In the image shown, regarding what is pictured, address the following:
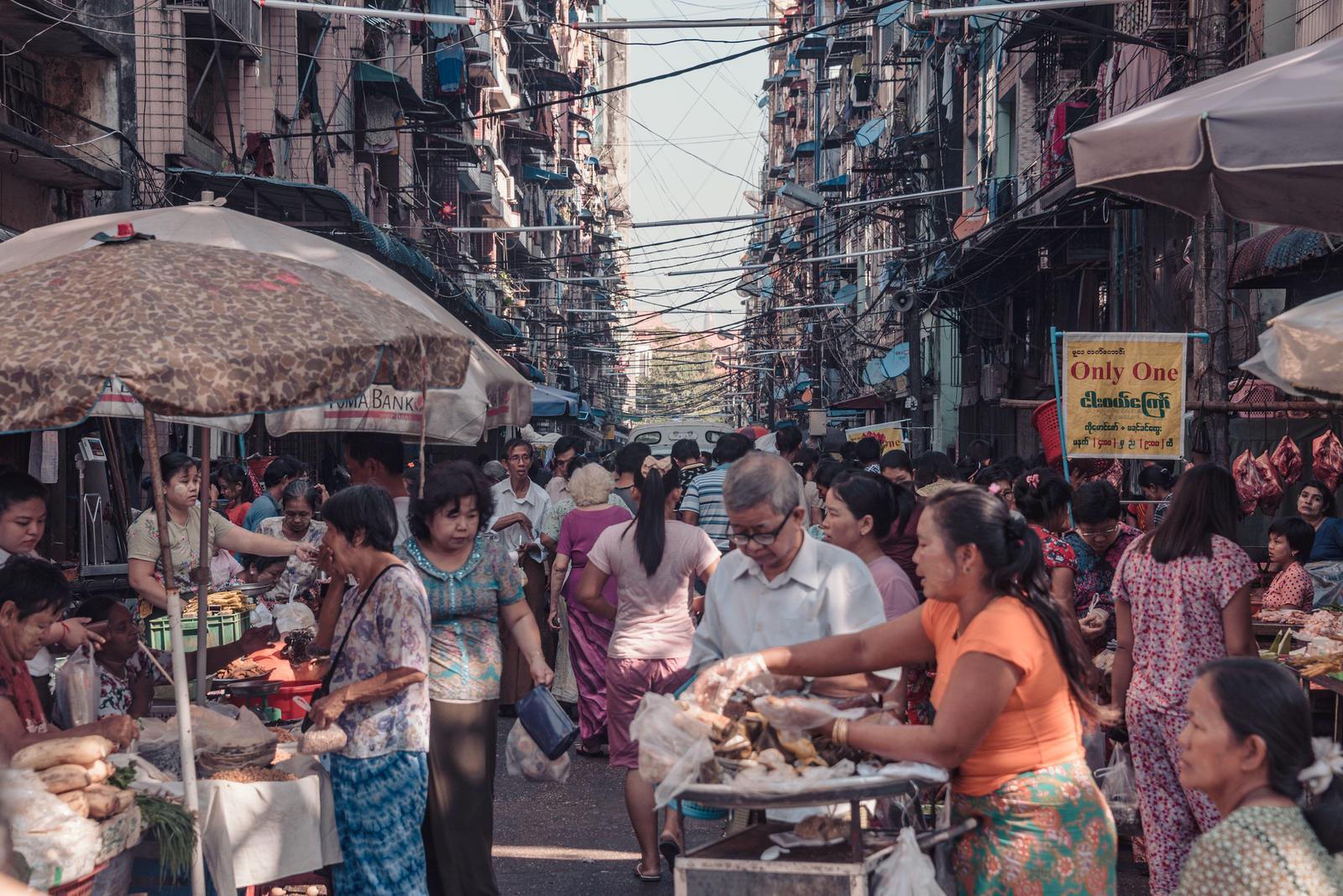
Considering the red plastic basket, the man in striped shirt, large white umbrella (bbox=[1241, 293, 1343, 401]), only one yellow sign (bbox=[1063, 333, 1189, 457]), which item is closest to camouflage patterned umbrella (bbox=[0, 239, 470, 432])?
large white umbrella (bbox=[1241, 293, 1343, 401])

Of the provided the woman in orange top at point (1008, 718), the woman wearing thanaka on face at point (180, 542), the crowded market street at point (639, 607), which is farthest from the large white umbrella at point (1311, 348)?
the woman wearing thanaka on face at point (180, 542)

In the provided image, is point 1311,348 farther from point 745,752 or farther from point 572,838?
point 572,838

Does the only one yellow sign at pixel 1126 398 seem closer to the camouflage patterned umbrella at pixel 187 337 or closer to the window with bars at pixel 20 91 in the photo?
the camouflage patterned umbrella at pixel 187 337

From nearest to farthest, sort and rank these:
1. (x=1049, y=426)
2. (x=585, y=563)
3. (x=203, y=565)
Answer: (x=203, y=565), (x=585, y=563), (x=1049, y=426)

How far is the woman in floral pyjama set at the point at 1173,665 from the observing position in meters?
4.97

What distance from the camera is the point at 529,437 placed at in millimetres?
33344

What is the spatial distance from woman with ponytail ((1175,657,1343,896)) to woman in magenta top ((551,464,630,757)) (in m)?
5.76

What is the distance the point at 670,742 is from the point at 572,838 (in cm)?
400

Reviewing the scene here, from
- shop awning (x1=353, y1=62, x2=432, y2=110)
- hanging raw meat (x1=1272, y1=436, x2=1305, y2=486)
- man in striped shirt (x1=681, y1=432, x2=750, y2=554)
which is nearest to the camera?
man in striped shirt (x1=681, y1=432, x2=750, y2=554)

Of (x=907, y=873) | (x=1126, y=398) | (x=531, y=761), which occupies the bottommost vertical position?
(x=531, y=761)

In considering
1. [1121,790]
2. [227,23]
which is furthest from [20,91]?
[1121,790]

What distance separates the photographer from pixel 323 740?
485 centimetres

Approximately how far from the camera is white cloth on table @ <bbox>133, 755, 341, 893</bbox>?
16.3 feet

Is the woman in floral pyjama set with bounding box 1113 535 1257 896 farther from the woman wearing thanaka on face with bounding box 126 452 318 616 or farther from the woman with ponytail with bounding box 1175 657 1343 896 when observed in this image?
the woman wearing thanaka on face with bounding box 126 452 318 616
